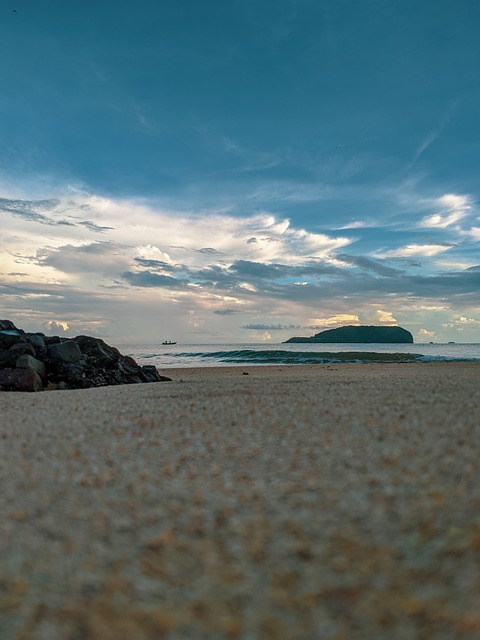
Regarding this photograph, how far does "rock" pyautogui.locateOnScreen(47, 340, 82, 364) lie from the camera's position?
9.91 meters

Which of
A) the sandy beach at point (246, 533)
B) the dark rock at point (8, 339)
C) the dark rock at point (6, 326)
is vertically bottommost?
the sandy beach at point (246, 533)

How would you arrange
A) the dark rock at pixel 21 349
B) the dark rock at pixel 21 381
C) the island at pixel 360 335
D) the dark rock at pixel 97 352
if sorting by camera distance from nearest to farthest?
the dark rock at pixel 21 381 < the dark rock at pixel 21 349 < the dark rock at pixel 97 352 < the island at pixel 360 335

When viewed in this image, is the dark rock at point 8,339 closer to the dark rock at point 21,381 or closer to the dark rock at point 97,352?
the dark rock at point 21,381

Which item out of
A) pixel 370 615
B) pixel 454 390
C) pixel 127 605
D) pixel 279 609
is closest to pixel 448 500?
pixel 370 615

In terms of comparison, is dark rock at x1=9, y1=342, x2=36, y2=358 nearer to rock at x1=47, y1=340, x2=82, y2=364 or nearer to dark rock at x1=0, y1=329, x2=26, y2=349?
dark rock at x1=0, y1=329, x2=26, y2=349

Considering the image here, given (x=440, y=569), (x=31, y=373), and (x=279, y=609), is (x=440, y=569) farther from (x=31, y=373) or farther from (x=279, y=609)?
(x=31, y=373)

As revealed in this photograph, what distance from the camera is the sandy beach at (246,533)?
163 cm

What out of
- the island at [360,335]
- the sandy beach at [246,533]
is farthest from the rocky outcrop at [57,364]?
the island at [360,335]

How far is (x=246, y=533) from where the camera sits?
2.12 meters

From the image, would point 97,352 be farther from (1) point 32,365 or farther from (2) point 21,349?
(1) point 32,365

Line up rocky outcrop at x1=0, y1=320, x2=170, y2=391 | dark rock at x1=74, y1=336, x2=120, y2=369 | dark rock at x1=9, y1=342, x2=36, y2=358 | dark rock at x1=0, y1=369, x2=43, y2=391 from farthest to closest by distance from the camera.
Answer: dark rock at x1=74, y1=336, x2=120, y2=369, dark rock at x1=9, y1=342, x2=36, y2=358, rocky outcrop at x1=0, y1=320, x2=170, y2=391, dark rock at x1=0, y1=369, x2=43, y2=391

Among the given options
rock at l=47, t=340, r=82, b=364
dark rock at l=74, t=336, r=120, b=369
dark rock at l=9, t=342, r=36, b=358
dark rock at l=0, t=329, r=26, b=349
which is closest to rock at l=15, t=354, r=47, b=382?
dark rock at l=9, t=342, r=36, b=358

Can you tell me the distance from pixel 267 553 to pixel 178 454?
1488 mm

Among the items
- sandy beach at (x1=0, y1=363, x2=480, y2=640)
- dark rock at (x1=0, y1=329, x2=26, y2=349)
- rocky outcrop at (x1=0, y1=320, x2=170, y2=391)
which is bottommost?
sandy beach at (x1=0, y1=363, x2=480, y2=640)
